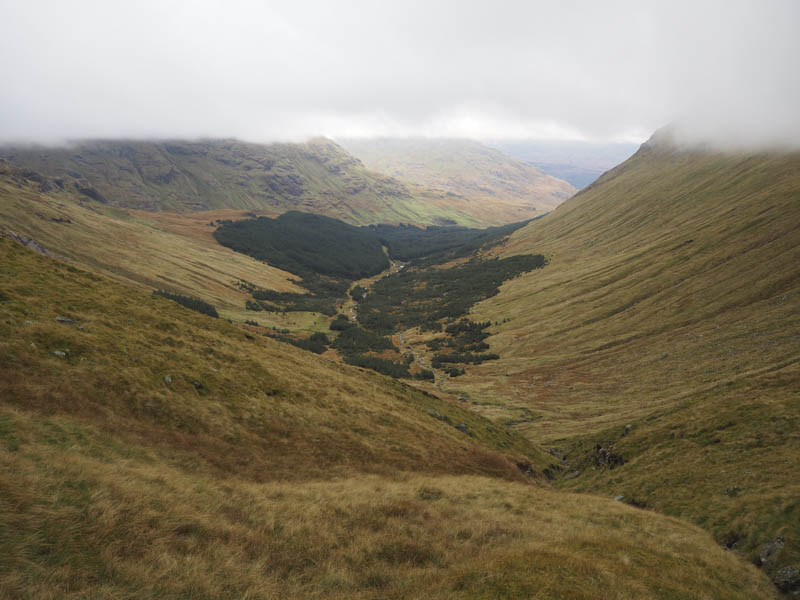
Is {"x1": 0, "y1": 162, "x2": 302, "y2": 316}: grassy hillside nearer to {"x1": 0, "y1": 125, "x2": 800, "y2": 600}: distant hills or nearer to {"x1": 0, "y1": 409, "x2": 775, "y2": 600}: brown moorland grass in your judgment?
{"x1": 0, "y1": 125, "x2": 800, "y2": 600}: distant hills

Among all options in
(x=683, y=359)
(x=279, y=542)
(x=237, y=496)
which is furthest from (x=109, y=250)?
(x=683, y=359)

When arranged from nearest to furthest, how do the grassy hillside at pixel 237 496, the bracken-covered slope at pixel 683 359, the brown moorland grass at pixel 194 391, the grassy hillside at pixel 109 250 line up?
the grassy hillside at pixel 237 496, the brown moorland grass at pixel 194 391, the bracken-covered slope at pixel 683 359, the grassy hillside at pixel 109 250

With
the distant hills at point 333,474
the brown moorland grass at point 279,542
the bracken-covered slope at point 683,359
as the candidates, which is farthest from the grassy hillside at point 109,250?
the brown moorland grass at point 279,542

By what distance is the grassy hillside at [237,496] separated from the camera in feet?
32.3

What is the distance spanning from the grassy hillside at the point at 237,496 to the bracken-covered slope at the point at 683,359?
6.85 meters

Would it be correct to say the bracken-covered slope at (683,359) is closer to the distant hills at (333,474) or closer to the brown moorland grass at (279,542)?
the distant hills at (333,474)

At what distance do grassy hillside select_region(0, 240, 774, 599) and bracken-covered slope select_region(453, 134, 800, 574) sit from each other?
685cm

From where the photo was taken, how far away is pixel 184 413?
70.8 feet

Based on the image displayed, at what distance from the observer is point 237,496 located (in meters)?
15.7

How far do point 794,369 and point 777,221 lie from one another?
341 ft

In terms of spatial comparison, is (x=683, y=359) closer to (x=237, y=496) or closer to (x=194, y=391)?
(x=237, y=496)

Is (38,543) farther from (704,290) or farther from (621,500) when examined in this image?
(704,290)

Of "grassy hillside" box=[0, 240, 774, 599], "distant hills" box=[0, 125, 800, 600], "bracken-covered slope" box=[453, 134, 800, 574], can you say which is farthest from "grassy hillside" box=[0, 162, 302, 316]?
"grassy hillside" box=[0, 240, 774, 599]

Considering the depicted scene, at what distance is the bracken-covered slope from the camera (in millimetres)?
25641
